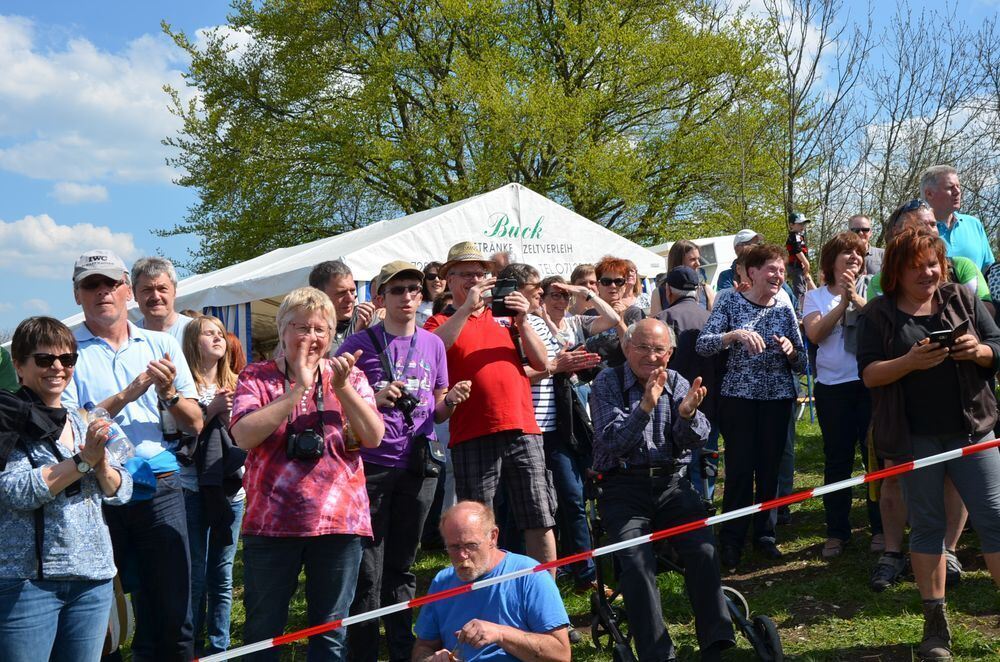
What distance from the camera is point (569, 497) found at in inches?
205

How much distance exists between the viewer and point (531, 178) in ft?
67.6

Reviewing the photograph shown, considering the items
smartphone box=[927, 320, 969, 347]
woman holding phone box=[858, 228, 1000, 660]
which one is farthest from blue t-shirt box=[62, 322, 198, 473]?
smartphone box=[927, 320, 969, 347]

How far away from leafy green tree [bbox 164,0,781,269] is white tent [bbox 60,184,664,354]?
839 cm

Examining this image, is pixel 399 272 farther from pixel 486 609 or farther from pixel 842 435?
pixel 842 435

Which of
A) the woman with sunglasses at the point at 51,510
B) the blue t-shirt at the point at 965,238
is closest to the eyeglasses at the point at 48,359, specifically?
the woman with sunglasses at the point at 51,510

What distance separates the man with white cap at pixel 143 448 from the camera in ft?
12.0

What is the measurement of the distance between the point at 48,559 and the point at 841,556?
4.14m

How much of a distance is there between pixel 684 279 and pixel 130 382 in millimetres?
3513

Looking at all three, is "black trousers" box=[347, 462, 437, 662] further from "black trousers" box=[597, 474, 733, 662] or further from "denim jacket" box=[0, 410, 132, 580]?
"denim jacket" box=[0, 410, 132, 580]

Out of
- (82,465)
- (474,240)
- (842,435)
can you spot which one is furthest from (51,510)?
(474,240)

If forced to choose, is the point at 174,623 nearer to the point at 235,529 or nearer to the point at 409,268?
the point at 235,529

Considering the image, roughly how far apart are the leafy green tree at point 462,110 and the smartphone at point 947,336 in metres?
16.3

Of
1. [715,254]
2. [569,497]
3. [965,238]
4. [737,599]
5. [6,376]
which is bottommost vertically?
[737,599]

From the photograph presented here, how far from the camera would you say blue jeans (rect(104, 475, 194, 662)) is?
367 centimetres
